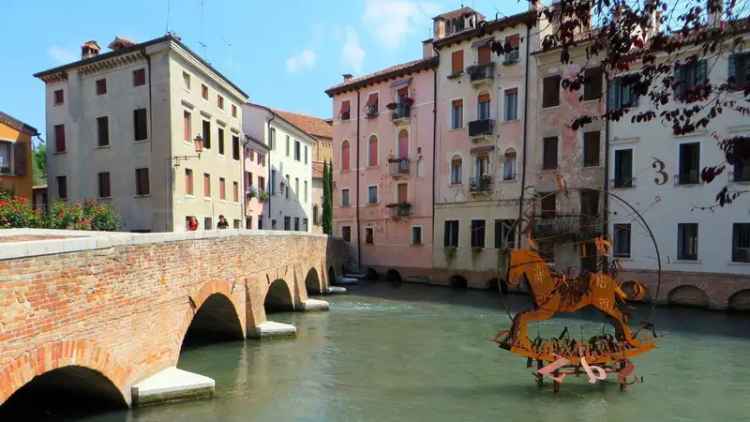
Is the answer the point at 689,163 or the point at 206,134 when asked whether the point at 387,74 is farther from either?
the point at 689,163

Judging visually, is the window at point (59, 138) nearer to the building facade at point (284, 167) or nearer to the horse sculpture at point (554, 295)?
the building facade at point (284, 167)

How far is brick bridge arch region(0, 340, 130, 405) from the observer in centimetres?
670

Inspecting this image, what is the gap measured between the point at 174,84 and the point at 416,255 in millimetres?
16429

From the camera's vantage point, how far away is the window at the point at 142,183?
24562 millimetres

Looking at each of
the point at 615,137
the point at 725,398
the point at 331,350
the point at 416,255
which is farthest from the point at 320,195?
the point at 725,398

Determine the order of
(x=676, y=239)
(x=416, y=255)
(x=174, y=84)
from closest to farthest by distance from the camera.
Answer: (x=676, y=239), (x=174, y=84), (x=416, y=255)

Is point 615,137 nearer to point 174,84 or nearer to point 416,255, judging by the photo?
point 416,255

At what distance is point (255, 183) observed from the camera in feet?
115

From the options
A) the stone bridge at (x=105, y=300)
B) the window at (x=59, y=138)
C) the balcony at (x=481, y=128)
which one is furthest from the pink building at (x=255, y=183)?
the stone bridge at (x=105, y=300)

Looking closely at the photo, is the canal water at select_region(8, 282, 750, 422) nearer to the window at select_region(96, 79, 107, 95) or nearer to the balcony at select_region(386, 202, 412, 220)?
the balcony at select_region(386, 202, 412, 220)

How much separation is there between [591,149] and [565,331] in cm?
1530

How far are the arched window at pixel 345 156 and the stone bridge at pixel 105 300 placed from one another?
20796 mm

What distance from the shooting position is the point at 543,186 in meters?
26.4

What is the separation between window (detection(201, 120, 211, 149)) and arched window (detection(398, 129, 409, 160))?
452 inches
